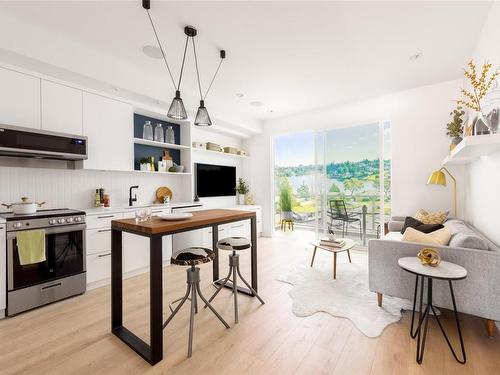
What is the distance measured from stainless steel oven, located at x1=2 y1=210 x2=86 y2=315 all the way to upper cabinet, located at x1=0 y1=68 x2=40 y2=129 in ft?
3.27

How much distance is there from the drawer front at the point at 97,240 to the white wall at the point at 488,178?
4084 millimetres

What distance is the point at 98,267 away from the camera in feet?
9.41

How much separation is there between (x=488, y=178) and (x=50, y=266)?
4.63 metres

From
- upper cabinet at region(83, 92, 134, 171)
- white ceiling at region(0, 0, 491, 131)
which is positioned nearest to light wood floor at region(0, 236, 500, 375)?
upper cabinet at region(83, 92, 134, 171)

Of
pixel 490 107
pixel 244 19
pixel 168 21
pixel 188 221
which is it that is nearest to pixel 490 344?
pixel 490 107

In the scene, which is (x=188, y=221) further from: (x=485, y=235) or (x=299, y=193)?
(x=299, y=193)

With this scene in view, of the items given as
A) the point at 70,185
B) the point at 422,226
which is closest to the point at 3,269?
the point at 70,185

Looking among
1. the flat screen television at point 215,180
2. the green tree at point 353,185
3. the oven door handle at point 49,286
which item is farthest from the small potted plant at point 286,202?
the oven door handle at point 49,286

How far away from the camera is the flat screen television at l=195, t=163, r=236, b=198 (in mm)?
4829

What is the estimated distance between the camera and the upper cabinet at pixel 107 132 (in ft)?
9.86

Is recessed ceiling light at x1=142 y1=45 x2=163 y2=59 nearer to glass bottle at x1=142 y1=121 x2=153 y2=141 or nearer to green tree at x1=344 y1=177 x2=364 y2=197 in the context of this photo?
glass bottle at x1=142 y1=121 x2=153 y2=141

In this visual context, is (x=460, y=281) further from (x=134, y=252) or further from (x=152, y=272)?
(x=134, y=252)

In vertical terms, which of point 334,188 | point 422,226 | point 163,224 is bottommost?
point 422,226

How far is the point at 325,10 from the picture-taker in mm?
2205
